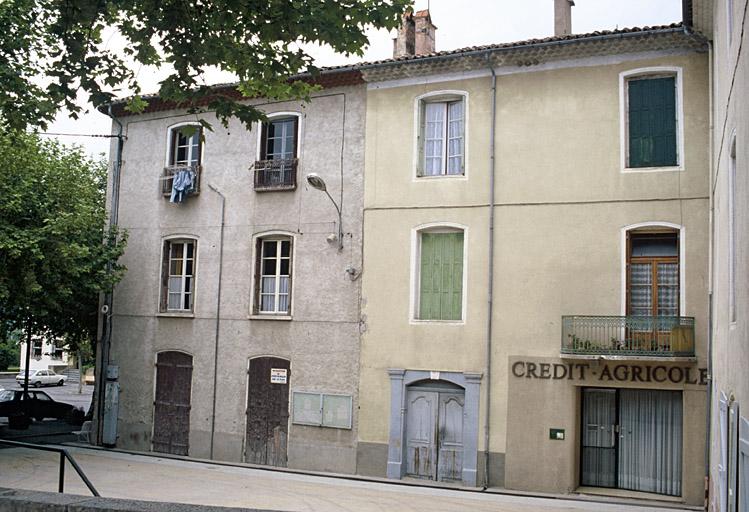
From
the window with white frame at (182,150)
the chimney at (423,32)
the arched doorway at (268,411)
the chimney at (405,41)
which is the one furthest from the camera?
the window with white frame at (182,150)

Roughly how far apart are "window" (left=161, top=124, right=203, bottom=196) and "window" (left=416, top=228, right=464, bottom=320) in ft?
21.6

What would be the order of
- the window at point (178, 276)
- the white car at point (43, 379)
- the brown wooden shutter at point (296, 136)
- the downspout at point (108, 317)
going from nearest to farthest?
the brown wooden shutter at point (296, 136) → the window at point (178, 276) → the downspout at point (108, 317) → the white car at point (43, 379)

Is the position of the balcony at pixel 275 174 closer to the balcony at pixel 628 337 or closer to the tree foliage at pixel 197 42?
the balcony at pixel 628 337

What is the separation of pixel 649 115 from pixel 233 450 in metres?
12.3

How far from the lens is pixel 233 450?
20.9m

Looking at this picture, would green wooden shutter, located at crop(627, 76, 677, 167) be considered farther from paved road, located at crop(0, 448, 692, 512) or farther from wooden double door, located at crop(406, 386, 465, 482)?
paved road, located at crop(0, 448, 692, 512)

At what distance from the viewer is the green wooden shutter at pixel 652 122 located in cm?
1700

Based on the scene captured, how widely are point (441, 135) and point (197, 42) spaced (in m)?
10.5

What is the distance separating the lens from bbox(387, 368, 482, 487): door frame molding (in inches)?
707

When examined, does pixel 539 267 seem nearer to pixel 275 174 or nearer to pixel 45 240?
pixel 275 174

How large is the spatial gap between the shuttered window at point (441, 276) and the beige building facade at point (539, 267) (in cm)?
3

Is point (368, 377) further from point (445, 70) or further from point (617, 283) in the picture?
point (445, 70)

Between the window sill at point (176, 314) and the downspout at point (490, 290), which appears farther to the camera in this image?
the window sill at point (176, 314)

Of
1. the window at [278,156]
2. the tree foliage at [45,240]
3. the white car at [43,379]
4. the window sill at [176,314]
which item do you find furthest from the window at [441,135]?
the white car at [43,379]
